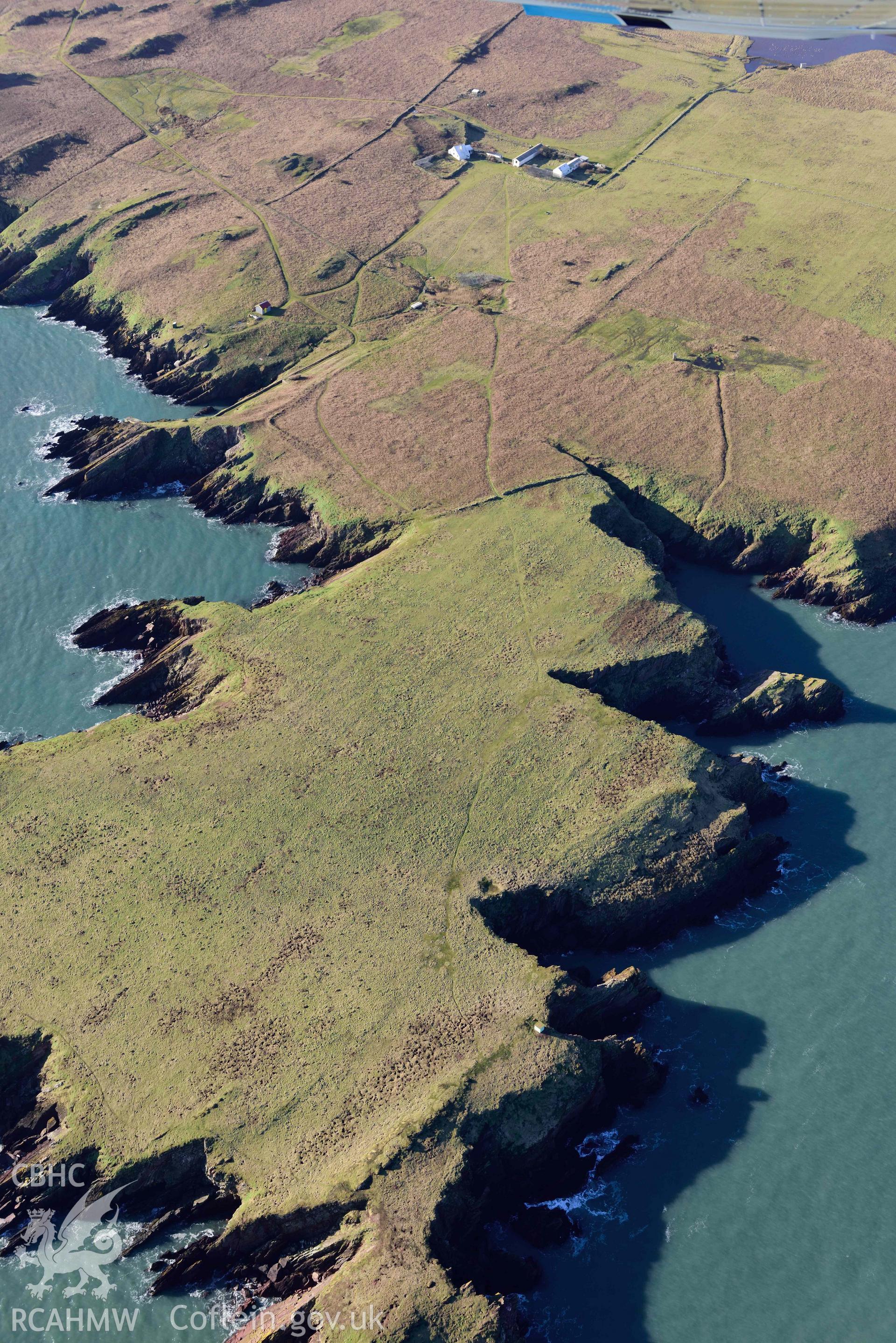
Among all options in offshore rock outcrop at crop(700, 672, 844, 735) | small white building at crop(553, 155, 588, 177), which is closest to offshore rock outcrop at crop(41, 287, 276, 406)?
small white building at crop(553, 155, 588, 177)

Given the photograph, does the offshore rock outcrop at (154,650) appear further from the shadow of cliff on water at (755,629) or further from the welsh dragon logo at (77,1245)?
the shadow of cliff on water at (755,629)

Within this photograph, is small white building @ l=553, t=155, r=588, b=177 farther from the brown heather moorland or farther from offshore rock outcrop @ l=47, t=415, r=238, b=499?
offshore rock outcrop @ l=47, t=415, r=238, b=499

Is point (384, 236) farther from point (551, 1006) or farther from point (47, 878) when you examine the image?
point (551, 1006)

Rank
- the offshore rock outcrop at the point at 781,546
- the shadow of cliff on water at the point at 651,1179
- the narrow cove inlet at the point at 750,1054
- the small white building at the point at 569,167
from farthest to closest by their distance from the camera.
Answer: the small white building at the point at 569,167 → the offshore rock outcrop at the point at 781,546 → the narrow cove inlet at the point at 750,1054 → the shadow of cliff on water at the point at 651,1179

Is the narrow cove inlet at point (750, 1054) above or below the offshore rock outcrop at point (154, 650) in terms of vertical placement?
below

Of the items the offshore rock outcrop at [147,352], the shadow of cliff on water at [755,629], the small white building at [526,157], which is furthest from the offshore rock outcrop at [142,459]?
the small white building at [526,157]

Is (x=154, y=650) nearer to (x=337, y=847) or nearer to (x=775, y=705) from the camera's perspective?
(x=337, y=847)
